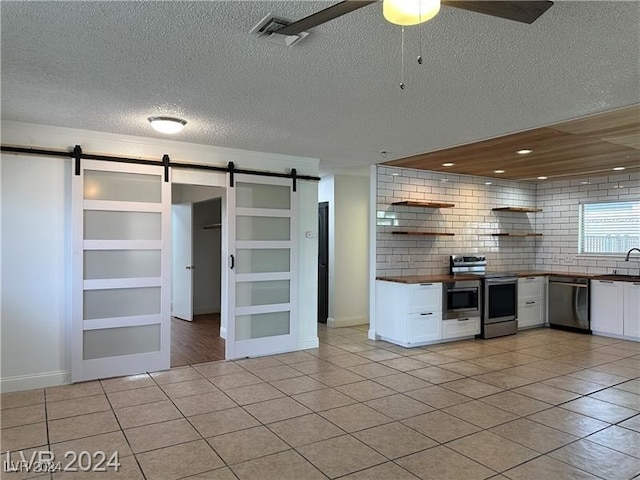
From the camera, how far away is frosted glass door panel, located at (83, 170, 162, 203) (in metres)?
4.25

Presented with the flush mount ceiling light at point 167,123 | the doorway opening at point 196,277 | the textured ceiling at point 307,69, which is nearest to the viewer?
the textured ceiling at point 307,69

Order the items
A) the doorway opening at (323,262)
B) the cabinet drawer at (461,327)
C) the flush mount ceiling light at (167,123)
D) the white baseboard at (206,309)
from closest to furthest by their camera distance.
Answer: the flush mount ceiling light at (167,123) < the cabinet drawer at (461,327) < the doorway opening at (323,262) < the white baseboard at (206,309)

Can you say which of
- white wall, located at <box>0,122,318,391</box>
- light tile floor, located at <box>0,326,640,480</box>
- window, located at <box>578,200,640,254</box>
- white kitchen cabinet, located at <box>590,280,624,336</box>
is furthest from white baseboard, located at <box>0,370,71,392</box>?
window, located at <box>578,200,640,254</box>

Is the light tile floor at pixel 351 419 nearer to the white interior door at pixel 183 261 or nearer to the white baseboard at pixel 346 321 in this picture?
the white baseboard at pixel 346 321

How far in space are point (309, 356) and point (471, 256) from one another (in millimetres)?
3190

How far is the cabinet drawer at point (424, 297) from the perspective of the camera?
5535 millimetres

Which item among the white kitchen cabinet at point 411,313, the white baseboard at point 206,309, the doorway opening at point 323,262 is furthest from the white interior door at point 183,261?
the white kitchen cabinet at point 411,313

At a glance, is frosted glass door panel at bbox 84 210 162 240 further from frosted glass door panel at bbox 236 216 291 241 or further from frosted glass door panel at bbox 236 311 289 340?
frosted glass door panel at bbox 236 311 289 340

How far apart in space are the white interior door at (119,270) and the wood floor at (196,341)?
1.61 feet

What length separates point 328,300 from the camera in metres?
7.08

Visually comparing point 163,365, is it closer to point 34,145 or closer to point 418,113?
point 34,145

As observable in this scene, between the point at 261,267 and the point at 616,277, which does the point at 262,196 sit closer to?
the point at 261,267

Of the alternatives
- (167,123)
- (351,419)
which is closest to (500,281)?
(351,419)

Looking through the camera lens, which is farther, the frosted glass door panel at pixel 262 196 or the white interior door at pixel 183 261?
the white interior door at pixel 183 261
